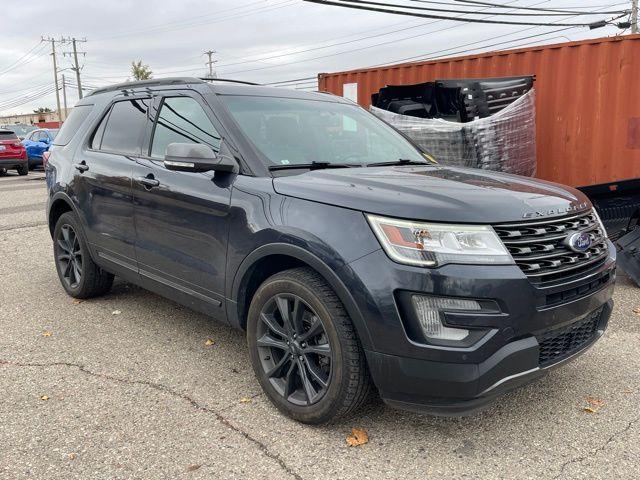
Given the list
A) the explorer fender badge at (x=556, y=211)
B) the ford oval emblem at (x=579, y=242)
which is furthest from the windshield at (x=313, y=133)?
the ford oval emblem at (x=579, y=242)

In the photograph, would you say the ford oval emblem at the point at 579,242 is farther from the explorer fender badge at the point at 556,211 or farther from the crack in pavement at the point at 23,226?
the crack in pavement at the point at 23,226

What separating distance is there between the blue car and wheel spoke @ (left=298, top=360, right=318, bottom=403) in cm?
2161

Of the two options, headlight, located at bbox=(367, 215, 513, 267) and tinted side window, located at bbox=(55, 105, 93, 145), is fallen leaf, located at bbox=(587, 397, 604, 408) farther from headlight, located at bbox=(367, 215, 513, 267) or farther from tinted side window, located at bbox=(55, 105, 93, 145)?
tinted side window, located at bbox=(55, 105, 93, 145)

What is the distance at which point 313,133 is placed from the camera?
370 cm

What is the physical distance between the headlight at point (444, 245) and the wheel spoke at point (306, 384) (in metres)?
0.85

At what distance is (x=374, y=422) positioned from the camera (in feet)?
9.87

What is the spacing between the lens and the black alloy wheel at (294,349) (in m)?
2.85

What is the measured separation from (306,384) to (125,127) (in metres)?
2.67

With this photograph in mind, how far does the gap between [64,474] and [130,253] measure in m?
1.88

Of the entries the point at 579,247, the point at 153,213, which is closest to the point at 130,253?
the point at 153,213

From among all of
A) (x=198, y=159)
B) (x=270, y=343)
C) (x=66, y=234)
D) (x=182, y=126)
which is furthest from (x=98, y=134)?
(x=270, y=343)

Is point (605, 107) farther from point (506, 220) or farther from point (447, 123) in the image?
point (506, 220)

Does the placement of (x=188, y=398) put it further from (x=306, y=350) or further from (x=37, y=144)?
(x=37, y=144)

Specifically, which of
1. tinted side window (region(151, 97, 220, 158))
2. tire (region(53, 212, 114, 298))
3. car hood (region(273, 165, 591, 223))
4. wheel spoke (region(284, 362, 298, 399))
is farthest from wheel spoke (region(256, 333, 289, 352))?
tire (region(53, 212, 114, 298))
